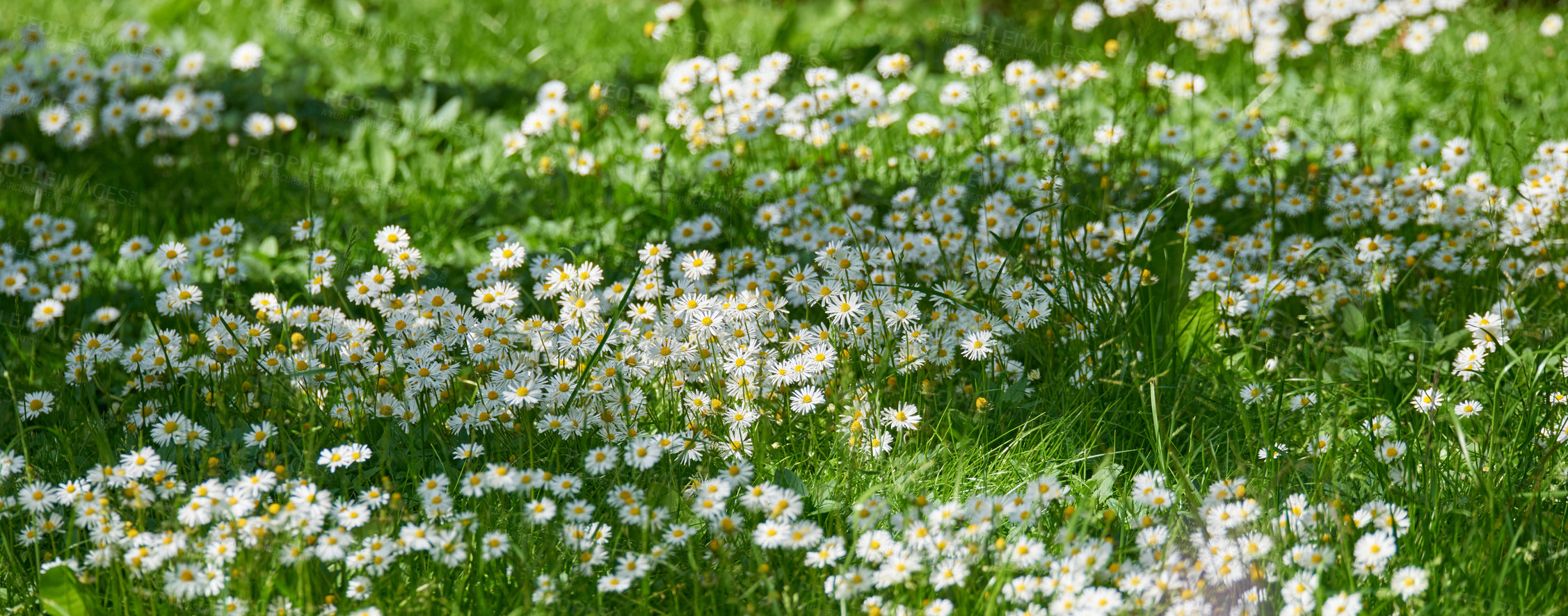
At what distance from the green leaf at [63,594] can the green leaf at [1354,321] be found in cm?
264

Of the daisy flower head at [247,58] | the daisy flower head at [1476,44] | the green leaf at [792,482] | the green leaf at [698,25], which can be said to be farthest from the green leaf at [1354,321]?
the daisy flower head at [247,58]

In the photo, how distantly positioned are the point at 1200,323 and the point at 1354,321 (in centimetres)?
38

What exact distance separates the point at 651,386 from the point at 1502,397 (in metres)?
1.83

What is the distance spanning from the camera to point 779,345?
2629 mm

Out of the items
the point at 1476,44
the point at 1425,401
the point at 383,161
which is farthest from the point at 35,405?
the point at 1476,44

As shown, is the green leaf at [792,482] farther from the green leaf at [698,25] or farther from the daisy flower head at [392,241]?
the green leaf at [698,25]

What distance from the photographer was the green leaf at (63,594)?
1.91 m

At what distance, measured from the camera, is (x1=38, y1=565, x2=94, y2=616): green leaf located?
1907mm

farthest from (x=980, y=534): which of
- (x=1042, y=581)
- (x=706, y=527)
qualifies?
(x=706, y=527)

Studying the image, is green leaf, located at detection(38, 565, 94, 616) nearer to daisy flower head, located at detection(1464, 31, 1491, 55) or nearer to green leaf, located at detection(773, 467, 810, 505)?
green leaf, located at detection(773, 467, 810, 505)

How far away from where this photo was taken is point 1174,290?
2.78 meters

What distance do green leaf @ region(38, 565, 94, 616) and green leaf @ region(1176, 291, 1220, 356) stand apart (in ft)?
7.32

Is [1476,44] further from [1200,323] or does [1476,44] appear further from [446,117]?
[446,117]

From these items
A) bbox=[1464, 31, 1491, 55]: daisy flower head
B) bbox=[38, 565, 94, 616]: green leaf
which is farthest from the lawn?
bbox=[1464, 31, 1491, 55]: daisy flower head
